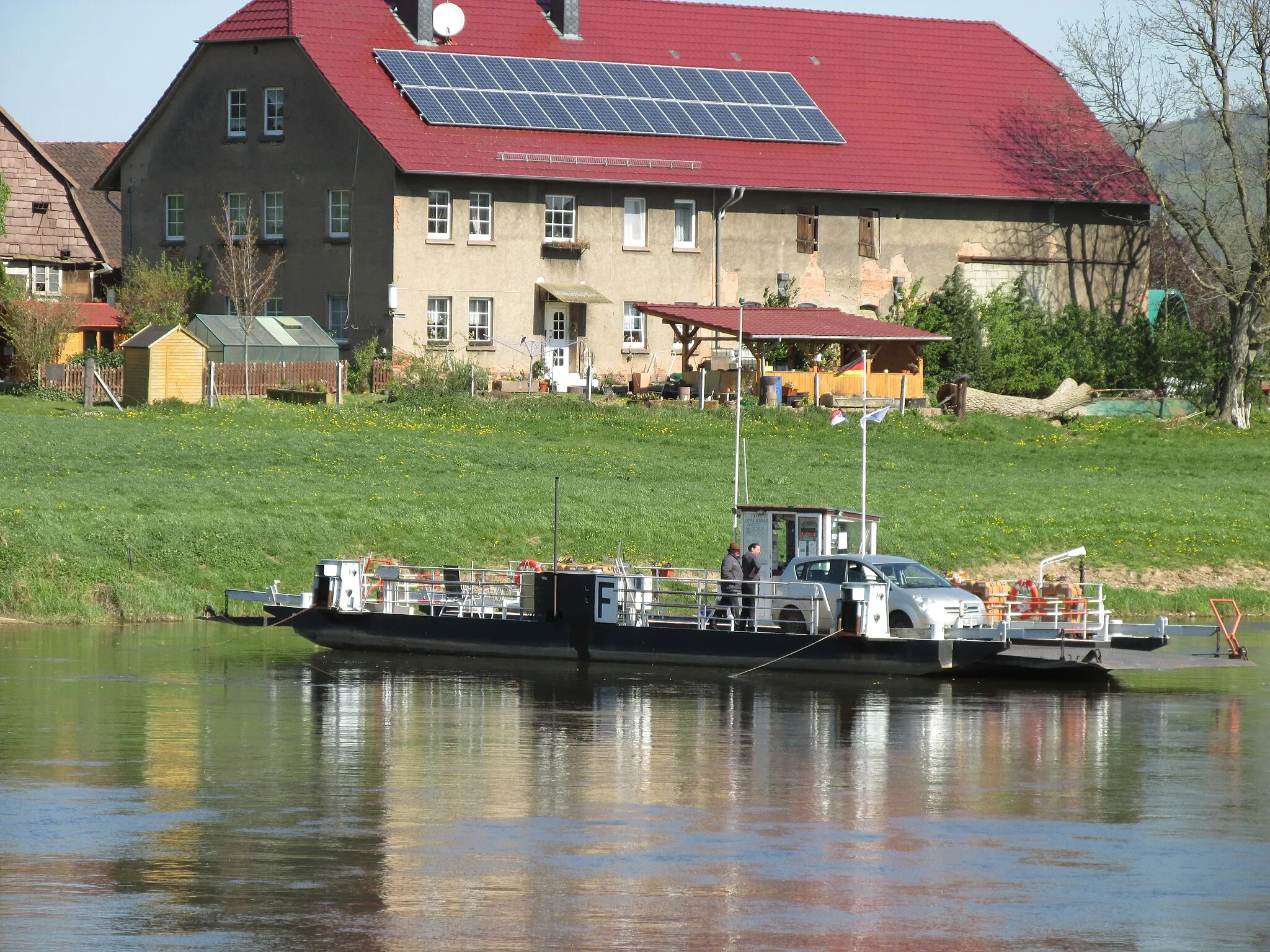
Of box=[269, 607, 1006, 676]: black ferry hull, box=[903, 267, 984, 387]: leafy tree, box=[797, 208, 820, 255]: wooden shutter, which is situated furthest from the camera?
box=[797, 208, 820, 255]: wooden shutter

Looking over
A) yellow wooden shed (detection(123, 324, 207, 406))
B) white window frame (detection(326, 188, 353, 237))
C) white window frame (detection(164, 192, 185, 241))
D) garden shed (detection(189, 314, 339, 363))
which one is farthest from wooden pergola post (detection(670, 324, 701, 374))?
white window frame (detection(164, 192, 185, 241))

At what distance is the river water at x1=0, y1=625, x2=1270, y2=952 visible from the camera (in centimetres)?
1416

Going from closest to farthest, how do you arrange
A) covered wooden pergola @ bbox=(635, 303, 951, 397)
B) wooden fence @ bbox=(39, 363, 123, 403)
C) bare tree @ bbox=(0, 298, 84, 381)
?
wooden fence @ bbox=(39, 363, 123, 403) → covered wooden pergola @ bbox=(635, 303, 951, 397) → bare tree @ bbox=(0, 298, 84, 381)

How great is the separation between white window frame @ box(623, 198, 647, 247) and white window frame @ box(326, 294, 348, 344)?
8.82m

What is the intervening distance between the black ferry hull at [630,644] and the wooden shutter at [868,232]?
35735 millimetres

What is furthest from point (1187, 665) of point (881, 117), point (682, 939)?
point (881, 117)

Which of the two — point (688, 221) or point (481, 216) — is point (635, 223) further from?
point (481, 216)

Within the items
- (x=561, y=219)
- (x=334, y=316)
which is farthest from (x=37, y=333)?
(x=561, y=219)

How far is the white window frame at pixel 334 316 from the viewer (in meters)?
60.0

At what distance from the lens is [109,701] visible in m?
25.0

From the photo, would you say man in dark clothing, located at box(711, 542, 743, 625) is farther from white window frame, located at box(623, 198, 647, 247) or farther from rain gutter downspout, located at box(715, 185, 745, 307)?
rain gutter downspout, located at box(715, 185, 745, 307)

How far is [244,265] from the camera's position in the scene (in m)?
59.7

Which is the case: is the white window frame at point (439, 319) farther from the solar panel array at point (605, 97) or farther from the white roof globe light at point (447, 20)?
the white roof globe light at point (447, 20)

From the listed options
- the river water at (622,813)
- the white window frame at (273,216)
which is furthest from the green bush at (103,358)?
the river water at (622,813)
